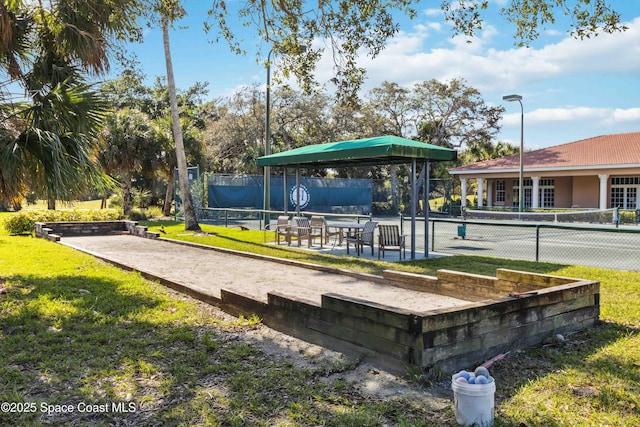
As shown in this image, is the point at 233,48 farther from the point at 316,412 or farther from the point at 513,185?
the point at 513,185

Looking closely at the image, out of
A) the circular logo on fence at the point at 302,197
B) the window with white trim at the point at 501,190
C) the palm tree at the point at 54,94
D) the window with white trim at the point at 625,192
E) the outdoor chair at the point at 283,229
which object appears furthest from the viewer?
the window with white trim at the point at 501,190

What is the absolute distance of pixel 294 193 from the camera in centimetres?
2934

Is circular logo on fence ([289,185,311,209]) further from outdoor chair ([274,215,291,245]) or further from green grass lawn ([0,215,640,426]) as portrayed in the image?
green grass lawn ([0,215,640,426])

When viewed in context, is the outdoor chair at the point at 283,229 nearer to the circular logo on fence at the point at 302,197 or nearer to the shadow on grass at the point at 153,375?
the shadow on grass at the point at 153,375

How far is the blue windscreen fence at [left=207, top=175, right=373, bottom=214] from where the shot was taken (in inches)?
1066

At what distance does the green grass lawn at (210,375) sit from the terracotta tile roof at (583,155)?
1141 inches

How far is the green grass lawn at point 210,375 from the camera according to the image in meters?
3.62

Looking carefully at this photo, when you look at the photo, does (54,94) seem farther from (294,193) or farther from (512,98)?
(512,98)

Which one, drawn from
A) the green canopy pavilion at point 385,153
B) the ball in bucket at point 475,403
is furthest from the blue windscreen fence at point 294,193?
the ball in bucket at point 475,403

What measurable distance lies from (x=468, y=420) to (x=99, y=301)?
5620 millimetres

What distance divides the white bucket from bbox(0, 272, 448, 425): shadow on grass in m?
0.34

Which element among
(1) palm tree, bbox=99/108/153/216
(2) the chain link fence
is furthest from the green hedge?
(2) the chain link fence

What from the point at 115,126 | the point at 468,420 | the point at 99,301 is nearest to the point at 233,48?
the point at 99,301

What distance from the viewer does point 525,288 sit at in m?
6.55
